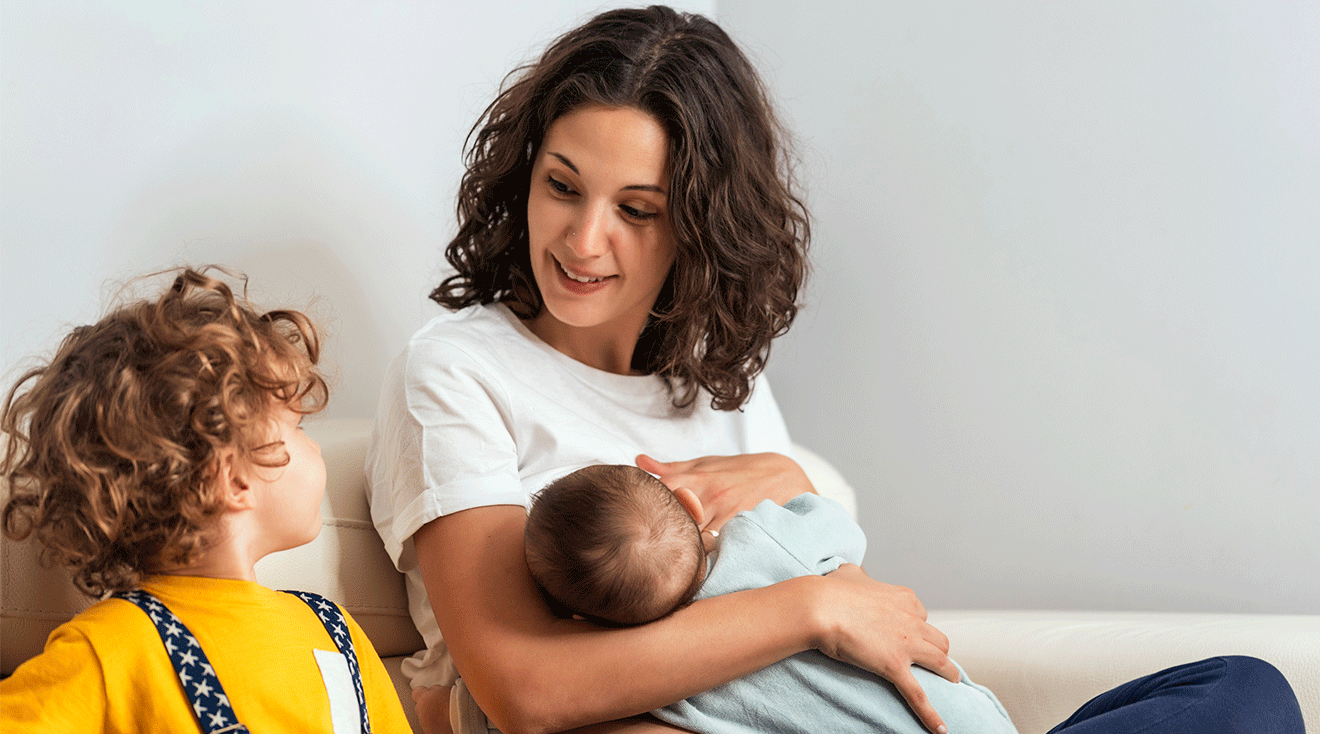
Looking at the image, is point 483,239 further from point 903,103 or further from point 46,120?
point 903,103

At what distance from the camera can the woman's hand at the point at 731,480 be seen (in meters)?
1.28

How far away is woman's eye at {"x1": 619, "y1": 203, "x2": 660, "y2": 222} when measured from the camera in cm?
132

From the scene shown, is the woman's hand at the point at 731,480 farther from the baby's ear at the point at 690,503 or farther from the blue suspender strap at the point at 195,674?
the blue suspender strap at the point at 195,674

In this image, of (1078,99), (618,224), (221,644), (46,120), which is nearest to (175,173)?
(46,120)

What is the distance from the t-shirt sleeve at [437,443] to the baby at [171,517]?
0.70ft

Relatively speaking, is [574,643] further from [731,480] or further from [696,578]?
[731,480]

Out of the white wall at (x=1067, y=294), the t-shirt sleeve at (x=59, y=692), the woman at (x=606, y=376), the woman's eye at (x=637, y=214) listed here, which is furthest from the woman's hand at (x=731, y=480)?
the white wall at (x=1067, y=294)

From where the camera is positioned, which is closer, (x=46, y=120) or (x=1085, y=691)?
(x=46, y=120)

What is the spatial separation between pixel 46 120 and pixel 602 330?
763mm

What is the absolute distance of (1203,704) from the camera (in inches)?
40.7

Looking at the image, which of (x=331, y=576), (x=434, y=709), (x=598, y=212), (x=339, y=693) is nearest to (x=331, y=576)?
(x=331, y=576)

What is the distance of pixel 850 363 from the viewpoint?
2.30 m

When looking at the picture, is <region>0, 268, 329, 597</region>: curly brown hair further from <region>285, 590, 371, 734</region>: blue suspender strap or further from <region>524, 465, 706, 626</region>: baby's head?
<region>524, 465, 706, 626</region>: baby's head

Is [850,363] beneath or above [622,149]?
beneath
